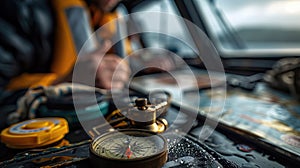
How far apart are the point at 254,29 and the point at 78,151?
5.63ft

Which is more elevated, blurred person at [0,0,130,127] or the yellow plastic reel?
blurred person at [0,0,130,127]

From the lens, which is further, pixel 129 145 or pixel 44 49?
pixel 44 49

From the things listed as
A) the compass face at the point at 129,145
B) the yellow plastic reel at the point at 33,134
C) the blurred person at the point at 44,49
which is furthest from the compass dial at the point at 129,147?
the blurred person at the point at 44,49

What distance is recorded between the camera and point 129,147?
0.43m

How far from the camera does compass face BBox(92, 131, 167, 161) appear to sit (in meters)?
0.40

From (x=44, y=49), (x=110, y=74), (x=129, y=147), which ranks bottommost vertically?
(x=129, y=147)

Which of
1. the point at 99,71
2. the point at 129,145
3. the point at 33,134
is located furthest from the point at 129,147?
the point at 99,71

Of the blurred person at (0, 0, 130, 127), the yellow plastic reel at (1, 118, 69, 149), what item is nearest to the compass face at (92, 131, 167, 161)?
the yellow plastic reel at (1, 118, 69, 149)

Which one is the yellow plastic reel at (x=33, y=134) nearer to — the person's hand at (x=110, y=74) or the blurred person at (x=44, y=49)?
the blurred person at (x=44, y=49)

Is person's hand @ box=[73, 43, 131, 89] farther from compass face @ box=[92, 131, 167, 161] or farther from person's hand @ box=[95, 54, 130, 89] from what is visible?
compass face @ box=[92, 131, 167, 161]

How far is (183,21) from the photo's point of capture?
180 centimetres

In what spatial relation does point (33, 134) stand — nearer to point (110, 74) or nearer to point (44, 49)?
point (110, 74)

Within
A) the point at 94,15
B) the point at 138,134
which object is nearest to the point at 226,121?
the point at 138,134

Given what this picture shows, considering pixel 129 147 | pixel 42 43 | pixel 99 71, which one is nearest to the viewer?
pixel 129 147
